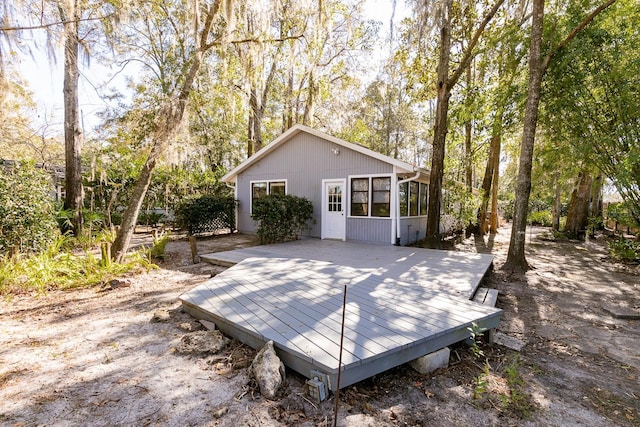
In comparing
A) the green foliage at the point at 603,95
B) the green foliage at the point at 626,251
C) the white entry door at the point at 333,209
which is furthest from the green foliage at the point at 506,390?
the green foliage at the point at 626,251

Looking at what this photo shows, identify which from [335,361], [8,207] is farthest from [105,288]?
[335,361]

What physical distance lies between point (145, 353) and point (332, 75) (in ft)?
49.3

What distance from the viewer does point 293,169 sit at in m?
10.1

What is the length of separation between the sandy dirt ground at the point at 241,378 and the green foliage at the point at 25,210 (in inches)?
61.1

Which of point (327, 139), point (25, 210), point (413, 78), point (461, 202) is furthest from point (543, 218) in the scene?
point (25, 210)

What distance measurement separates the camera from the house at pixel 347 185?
325 inches

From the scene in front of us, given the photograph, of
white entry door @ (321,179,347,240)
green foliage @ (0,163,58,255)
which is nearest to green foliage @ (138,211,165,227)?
green foliage @ (0,163,58,255)

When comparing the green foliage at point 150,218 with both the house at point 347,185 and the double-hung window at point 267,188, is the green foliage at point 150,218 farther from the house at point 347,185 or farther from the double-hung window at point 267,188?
the house at point 347,185

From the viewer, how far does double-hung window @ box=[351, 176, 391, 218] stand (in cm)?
830

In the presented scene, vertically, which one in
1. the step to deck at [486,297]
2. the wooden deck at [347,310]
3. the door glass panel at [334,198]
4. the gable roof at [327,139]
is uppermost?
the gable roof at [327,139]

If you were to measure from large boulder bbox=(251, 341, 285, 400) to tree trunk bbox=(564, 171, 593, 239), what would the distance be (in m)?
13.7

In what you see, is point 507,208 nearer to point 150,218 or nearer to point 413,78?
point 413,78

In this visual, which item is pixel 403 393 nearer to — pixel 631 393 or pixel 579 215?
pixel 631 393

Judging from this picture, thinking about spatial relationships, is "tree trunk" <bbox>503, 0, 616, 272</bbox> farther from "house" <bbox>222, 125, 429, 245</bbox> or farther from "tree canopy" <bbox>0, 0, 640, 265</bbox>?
"house" <bbox>222, 125, 429, 245</bbox>
